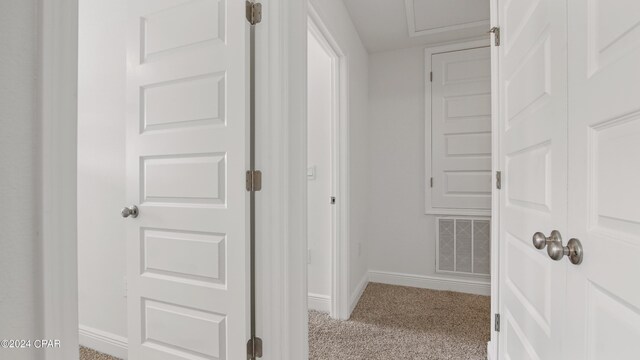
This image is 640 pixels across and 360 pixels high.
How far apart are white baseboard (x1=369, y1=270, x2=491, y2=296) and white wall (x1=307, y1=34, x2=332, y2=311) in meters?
0.87

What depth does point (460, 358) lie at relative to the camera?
175cm

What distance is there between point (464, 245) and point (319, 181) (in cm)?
154

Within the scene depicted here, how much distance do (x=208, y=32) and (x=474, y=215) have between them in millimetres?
2598

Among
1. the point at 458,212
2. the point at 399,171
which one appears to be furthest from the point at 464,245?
the point at 399,171

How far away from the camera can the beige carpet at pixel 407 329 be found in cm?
181
